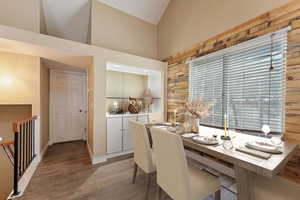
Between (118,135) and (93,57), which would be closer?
(93,57)

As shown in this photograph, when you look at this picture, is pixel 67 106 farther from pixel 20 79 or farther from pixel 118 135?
pixel 118 135

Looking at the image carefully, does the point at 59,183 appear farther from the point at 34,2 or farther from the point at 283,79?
the point at 283,79

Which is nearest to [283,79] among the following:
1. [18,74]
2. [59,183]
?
[59,183]

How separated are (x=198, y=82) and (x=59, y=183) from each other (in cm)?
316

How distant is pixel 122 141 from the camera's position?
116 inches

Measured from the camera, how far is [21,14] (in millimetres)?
2412

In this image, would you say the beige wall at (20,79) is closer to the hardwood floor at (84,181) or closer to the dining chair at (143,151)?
the hardwood floor at (84,181)

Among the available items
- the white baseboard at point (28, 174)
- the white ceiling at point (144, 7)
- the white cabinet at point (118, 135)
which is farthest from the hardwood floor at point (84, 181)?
the white ceiling at point (144, 7)

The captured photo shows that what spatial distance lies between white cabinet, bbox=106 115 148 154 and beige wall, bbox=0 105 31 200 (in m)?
2.10

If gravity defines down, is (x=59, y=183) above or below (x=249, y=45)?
below

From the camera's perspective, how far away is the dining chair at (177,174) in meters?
1.09

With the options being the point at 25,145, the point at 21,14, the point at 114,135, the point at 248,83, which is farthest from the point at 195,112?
the point at 21,14

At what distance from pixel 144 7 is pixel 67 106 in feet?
12.1

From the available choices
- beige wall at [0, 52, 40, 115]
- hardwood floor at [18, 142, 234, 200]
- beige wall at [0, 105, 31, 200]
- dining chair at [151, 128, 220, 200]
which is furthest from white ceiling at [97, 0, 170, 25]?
hardwood floor at [18, 142, 234, 200]
